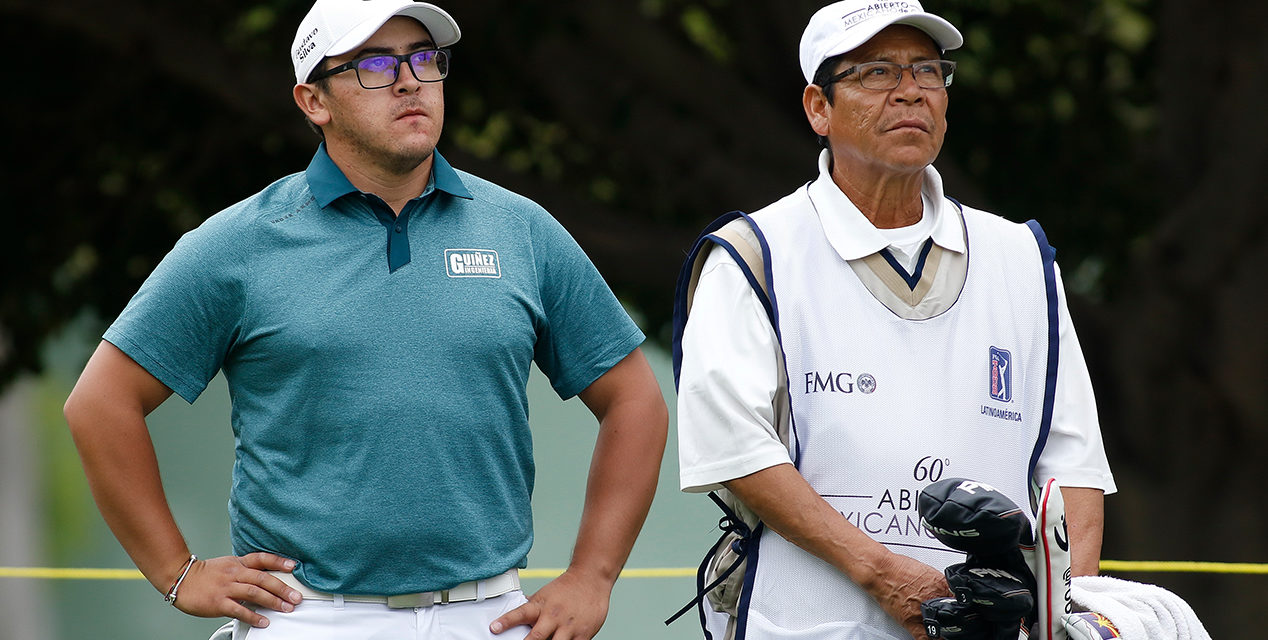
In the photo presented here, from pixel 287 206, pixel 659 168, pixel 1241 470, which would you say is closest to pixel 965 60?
pixel 659 168

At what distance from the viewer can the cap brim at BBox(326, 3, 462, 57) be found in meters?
3.15

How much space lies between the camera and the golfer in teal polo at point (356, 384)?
297 centimetres

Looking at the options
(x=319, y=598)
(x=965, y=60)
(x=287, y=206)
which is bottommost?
(x=319, y=598)

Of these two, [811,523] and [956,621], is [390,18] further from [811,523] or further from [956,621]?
[956,621]

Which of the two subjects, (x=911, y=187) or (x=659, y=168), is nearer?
(x=911, y=187)

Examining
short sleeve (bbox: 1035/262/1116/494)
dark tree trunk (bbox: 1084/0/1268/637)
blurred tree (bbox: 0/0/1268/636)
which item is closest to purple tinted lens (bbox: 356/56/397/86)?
short sleeve (bbox: 1035/262/1116/494)

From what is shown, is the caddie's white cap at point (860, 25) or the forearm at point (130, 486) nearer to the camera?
the forearm at point (130, 486)

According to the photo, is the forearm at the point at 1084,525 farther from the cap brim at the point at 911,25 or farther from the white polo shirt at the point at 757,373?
the cap brim at the point at 911,25

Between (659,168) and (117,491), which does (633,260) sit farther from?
(117,491)

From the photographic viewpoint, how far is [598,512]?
10.8 ft

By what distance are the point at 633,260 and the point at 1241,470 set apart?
3.07m

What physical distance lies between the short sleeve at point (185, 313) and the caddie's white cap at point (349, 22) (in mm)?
433

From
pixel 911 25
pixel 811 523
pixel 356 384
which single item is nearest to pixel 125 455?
pixel 356 384

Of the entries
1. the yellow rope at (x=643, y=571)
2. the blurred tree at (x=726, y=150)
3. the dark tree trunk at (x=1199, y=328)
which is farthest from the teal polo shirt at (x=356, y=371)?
the dark tree trunk at (x=1199, y=328)
